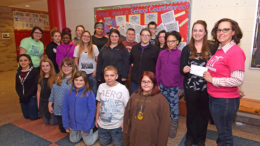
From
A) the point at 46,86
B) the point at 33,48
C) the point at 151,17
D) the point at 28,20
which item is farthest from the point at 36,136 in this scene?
the point at 28,20

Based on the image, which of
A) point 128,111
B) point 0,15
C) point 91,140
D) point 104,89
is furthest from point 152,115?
point 0,15

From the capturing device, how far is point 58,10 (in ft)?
14.3

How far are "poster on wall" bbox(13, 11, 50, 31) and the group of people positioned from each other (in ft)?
20.2

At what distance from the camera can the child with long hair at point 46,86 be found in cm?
280

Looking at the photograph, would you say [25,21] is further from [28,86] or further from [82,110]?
[82,110]

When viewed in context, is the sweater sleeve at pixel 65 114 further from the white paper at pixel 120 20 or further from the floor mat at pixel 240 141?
the white paper at pixel 120 20

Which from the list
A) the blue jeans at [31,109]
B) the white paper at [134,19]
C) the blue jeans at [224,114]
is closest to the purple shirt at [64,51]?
the blue jeans at [31,109]

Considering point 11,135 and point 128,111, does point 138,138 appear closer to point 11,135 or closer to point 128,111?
point 128,111

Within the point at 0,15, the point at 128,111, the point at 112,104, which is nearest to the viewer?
the point at 128,111

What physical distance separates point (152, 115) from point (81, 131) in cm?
111

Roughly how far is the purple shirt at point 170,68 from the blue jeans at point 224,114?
71 cm

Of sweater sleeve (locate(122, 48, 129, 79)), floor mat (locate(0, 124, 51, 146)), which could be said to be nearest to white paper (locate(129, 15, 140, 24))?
sweater sleeve (locate(122, 48, 129, 79))

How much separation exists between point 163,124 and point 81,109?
1121 mm

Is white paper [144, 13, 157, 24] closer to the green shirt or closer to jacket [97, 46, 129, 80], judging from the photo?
jacket [97, 46, 129, 80]
